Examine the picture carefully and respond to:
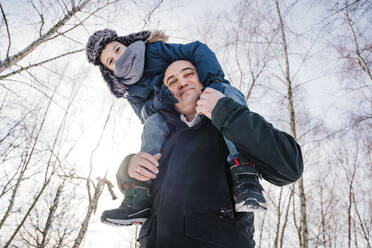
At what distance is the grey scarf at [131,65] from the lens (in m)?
2.12

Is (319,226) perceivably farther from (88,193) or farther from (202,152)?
(202,152)

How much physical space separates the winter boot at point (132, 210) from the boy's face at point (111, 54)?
1507 millimetres

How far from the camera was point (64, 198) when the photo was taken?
11383 mm

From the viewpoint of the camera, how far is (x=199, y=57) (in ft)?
5.90

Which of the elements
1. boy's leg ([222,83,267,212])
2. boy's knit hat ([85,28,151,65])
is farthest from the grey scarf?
boy's leg ([222,83,267,212])

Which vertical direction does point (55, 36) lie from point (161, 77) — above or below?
above

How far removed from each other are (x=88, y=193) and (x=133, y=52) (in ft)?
21.5

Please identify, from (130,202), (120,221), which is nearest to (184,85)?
(130,202)

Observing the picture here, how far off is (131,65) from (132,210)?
4.47 ft

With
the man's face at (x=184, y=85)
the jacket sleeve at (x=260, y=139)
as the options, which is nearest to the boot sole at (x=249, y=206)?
the jacket sleeve at (x=260, y=139)

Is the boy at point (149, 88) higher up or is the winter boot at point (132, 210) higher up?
the boy at point (149, 88)

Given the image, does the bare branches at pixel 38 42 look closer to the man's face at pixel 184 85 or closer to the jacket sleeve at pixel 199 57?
the jacket sleeve at pixel 199 57

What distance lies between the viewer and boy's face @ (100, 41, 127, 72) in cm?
244

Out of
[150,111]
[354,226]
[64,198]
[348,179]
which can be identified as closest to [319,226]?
[354,226]
